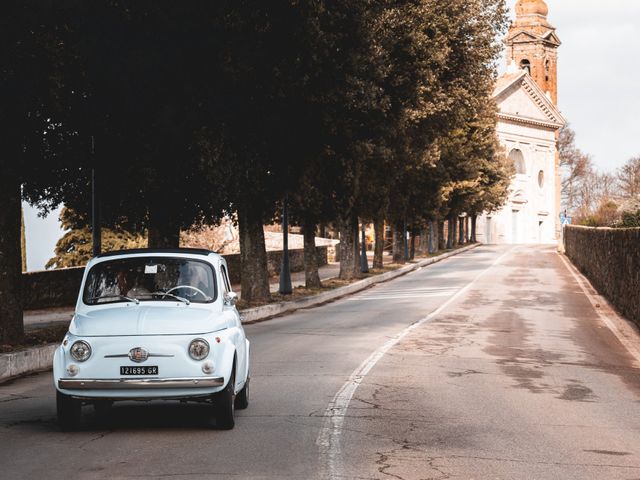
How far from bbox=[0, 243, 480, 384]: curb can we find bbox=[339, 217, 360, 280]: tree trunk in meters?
0.76

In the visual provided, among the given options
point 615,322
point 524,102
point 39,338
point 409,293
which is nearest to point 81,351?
Result: point 39,338

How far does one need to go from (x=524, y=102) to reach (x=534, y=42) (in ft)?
33.7

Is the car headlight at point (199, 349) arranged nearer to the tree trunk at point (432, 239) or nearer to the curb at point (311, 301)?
the curb at point (311, 301)

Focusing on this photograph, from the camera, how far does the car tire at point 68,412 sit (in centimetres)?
958

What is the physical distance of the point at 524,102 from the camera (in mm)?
113250

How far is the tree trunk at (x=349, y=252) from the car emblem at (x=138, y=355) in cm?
3215

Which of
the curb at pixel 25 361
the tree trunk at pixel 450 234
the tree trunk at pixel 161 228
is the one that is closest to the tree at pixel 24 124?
the curb at pixel 25 361

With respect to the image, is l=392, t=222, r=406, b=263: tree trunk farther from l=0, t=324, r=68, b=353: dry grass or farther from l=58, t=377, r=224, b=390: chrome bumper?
l=58, t=377, r=224, b=390: chrome bumper

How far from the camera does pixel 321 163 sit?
30719 mm

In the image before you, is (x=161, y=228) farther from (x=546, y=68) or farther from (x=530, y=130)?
(x=546, y=68)

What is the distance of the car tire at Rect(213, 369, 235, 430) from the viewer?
962cm

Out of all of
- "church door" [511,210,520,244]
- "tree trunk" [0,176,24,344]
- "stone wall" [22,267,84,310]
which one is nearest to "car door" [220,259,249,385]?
"tree trunk" [0,176,24,344]

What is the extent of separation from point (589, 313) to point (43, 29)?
1656cm

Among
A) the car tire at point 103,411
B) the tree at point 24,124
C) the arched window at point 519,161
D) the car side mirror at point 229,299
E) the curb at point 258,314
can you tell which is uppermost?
the arched window at point 519,161
